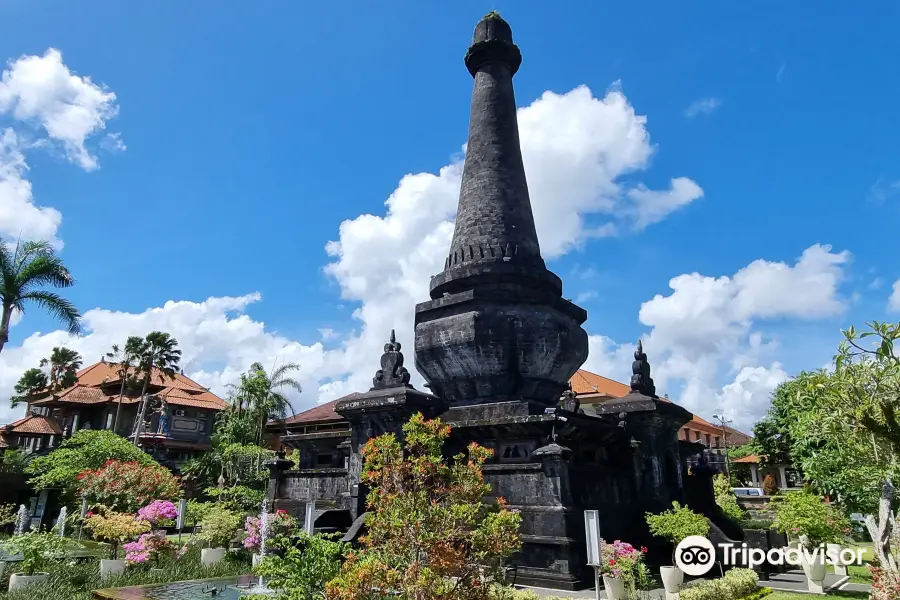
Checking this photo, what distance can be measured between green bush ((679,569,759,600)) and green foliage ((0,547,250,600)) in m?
8.78

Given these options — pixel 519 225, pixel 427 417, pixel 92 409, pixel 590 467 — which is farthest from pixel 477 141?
pixel 92 409

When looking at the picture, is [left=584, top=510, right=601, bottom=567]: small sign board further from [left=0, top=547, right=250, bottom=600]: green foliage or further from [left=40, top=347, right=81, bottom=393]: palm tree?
[left=40, top=347, right=81, bottom=393]: palm tree

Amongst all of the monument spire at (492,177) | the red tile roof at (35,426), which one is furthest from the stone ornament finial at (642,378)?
the red tile roof at (35,426)

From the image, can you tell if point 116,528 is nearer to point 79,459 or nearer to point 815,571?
point 79,459

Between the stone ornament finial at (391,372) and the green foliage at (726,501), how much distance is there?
32.6 feet

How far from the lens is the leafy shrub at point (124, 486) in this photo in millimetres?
20812

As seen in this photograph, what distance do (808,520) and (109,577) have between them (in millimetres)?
13683

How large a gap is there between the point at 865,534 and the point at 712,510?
14999mm

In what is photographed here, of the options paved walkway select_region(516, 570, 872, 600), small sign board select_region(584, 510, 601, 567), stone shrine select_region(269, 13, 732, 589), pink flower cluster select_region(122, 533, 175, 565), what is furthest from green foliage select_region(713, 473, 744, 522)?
pink flower cluster select_region(122, 533, 175, 565)

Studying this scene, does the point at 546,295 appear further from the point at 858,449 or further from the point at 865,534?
the point at 865,534

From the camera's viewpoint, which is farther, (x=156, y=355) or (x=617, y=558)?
(x=156, y=355)

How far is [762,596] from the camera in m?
11.2

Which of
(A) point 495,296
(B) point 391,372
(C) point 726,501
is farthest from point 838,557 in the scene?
(B) point 391,372

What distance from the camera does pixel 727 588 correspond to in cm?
1051
